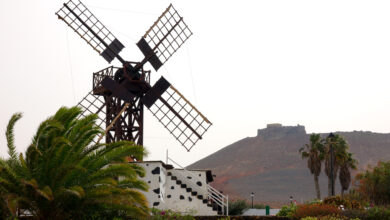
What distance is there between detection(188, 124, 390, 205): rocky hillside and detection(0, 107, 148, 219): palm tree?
101 metres

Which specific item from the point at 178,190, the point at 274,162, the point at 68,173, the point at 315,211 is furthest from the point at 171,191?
the point at 274,162

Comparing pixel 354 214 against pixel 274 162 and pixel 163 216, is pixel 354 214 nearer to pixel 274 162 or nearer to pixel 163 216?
pixel 163 216

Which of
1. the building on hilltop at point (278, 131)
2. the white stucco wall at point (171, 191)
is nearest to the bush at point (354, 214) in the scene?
the white stucco wall at point (171, 191)

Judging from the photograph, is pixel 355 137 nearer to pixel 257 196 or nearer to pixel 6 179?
pixel 257 196

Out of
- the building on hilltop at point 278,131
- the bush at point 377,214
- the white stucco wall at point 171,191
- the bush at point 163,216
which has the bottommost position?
the bush at point 377,214

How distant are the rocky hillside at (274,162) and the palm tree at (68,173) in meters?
101

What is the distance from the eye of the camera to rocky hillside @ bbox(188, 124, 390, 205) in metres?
130

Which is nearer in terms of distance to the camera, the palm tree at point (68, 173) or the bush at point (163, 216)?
the palm tree at point (68, 173)

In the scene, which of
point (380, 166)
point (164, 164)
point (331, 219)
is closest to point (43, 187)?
point (164, 164)

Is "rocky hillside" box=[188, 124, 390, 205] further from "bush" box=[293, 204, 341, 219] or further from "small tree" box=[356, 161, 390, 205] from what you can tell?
"bush" box=[293, 204, 341, 219]

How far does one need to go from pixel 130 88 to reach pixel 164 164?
697 cm

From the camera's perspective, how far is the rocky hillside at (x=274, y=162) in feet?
428

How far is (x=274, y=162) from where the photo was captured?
157000 mm

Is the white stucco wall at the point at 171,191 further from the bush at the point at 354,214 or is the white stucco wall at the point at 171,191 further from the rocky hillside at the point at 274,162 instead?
the rocky hillside at the point at 274,162
